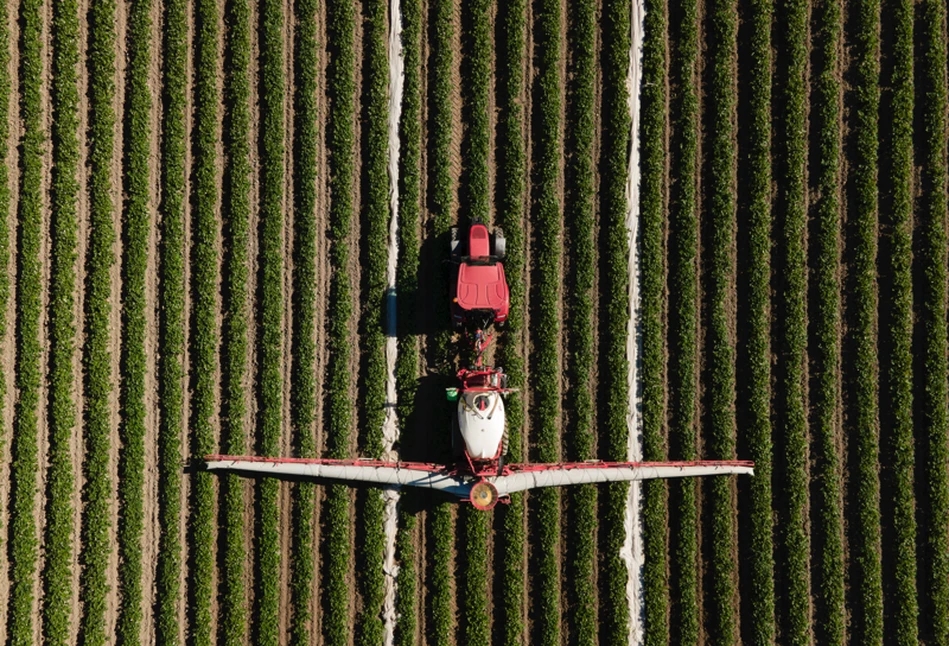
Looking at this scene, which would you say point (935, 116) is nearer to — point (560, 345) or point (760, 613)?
point (560, 345)

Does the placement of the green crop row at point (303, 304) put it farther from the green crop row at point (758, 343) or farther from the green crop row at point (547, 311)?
the green crop row at point (758, 343)

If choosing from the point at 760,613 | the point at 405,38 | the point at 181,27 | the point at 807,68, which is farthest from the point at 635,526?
the point at 181,27

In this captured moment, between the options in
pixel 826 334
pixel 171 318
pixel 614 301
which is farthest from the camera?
pixel 614 301

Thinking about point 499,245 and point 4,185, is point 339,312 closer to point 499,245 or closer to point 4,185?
point 499,245

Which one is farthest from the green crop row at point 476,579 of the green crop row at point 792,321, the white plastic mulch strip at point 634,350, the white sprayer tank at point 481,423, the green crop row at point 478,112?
the green crop row at point 478,112

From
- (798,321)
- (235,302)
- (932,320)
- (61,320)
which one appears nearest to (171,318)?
(235,302)

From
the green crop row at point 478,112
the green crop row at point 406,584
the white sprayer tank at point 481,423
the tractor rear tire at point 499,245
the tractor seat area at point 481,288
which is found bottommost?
the green crop row at point 406,584

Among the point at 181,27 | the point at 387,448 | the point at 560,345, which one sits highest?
the point at 181,27
